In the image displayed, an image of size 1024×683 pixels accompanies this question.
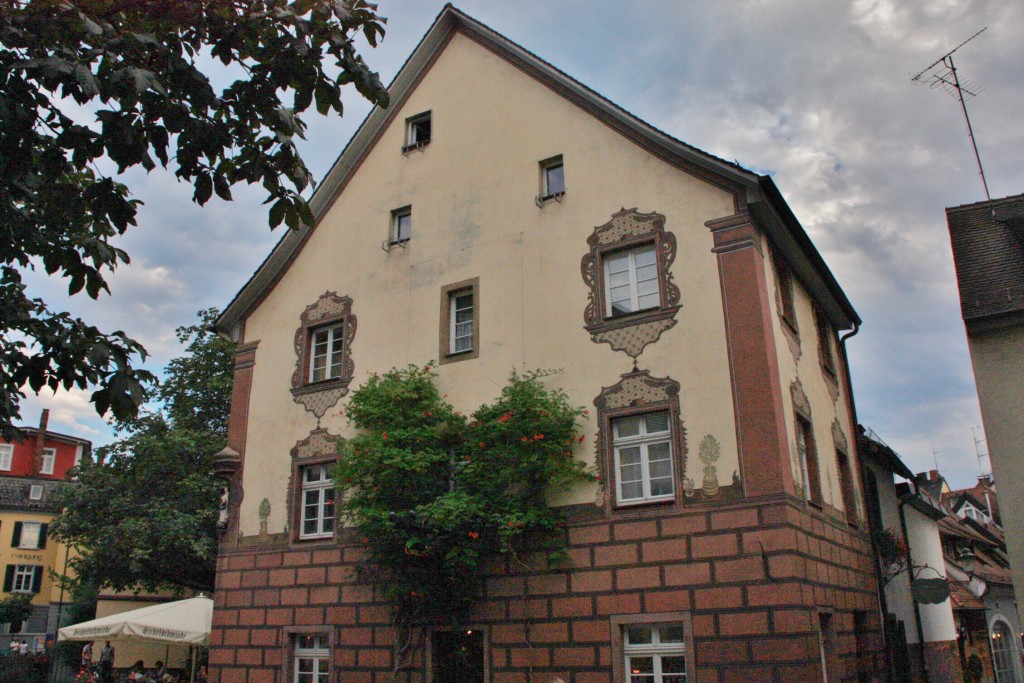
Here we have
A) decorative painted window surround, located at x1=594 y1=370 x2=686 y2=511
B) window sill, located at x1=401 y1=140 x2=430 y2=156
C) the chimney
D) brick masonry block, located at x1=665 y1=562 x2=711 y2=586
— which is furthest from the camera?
the chimney

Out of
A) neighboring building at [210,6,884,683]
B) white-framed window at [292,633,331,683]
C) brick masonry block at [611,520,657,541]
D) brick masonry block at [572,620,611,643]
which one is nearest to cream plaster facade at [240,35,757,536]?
neighboring building at [210,6,884,683]

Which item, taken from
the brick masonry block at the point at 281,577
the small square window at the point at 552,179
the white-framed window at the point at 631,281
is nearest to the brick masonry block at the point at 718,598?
the white-framed window at the point at 631,281

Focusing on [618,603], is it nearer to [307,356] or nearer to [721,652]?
[721,652]

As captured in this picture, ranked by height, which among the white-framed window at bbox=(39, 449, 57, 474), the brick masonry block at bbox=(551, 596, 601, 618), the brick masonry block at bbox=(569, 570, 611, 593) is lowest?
the brick masonry block at bbox=(551, 596, 601, 618)

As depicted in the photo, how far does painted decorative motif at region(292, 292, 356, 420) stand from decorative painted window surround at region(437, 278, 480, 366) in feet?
7.12

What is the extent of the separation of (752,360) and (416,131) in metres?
9.20

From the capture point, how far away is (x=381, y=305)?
17.7 m

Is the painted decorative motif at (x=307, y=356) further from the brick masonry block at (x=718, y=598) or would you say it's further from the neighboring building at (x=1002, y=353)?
the neighboring building at (x=1002, y=353)

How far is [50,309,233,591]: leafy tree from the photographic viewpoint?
28375 millimetres

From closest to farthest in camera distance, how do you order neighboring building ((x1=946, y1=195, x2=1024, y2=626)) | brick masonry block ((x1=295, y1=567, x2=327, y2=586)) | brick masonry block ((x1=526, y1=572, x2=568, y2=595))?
brick masonry block ((x1=526, y1=572, x2=568, y2=595)) → neighboring building ((x1=946, y1=195, x2=1024, y2=626)) → brick masonry block ((x1=295, y1=567, x2=327, y2=586))

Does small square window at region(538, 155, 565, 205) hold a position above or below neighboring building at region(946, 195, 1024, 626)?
above

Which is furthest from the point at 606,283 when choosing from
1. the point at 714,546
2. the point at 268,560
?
the point at 268,560

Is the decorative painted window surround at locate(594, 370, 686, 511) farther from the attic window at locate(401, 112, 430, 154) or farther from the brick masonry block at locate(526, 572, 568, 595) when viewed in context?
the attic window at locate(401, 112, 430, 154)

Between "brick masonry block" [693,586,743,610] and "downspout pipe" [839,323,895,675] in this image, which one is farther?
"downspout pipe" [839,323,895,675]
